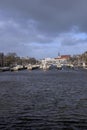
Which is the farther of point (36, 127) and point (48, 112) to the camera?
point (48, 112)

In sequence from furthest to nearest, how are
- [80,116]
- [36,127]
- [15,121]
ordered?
[80,116], [15,121], [36,127]

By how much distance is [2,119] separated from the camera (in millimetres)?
27141

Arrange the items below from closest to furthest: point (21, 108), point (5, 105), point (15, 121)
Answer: point (15, 121), point (21, 108), point (5, 105)

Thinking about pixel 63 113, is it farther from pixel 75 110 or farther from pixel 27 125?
pixel 27 125

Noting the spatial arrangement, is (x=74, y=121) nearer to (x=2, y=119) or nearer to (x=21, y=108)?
(x=2, y=119)

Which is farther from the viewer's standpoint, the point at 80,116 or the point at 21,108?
the point at 21,108

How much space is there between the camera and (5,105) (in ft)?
117

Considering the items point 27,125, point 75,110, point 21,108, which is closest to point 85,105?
point 75,110

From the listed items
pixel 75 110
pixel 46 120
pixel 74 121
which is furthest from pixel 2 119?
pixel 75 110

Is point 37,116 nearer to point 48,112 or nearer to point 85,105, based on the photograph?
point 48,112

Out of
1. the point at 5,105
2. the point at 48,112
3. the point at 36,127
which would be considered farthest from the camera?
the point at 5,105

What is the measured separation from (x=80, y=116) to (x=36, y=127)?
17.7 ft

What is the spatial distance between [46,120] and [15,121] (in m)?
2.24

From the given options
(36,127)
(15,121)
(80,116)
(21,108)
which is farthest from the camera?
(21,108)
